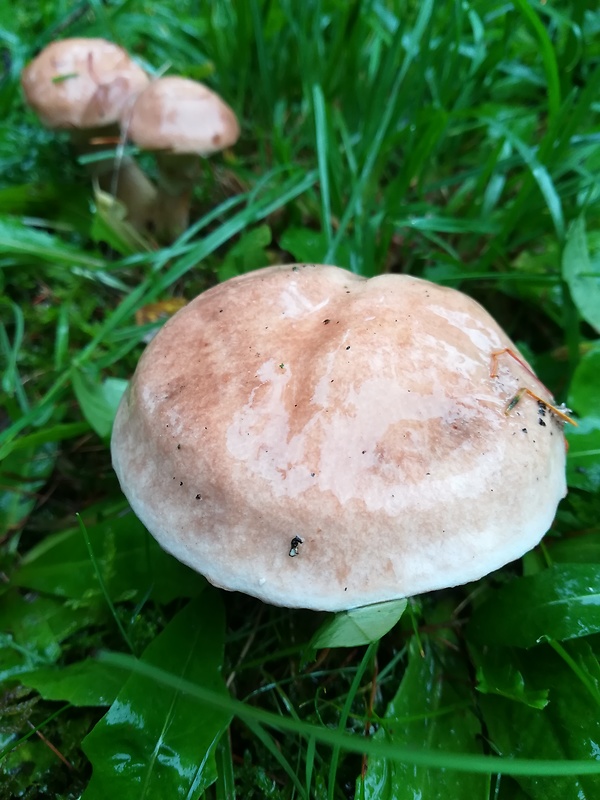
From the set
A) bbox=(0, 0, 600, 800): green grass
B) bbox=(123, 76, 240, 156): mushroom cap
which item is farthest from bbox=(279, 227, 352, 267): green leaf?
bbox=(123, 76, 240, 156): mushroom cap

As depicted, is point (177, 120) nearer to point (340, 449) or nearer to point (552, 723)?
point (340, 449)

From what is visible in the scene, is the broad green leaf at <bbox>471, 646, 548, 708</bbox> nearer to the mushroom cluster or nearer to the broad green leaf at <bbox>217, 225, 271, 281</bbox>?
the broad green leaf at <bbox>217, 225, 271, 281</bbox>

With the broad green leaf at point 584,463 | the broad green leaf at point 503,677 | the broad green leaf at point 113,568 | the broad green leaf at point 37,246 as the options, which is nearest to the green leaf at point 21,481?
the broad green leaf at point 113,568

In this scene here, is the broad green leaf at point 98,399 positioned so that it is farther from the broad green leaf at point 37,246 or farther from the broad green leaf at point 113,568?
the broad green leaf at point 37,246

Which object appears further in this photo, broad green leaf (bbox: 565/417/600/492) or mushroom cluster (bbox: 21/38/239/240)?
mushroom cluster (bbox: 21/38/239/240)

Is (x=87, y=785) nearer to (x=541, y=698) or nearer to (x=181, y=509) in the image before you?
(x=181, y=509)

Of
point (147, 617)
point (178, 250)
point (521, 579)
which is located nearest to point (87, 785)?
point (147, 617)

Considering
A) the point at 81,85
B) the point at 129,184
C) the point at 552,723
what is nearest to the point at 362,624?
the point at 552,723
